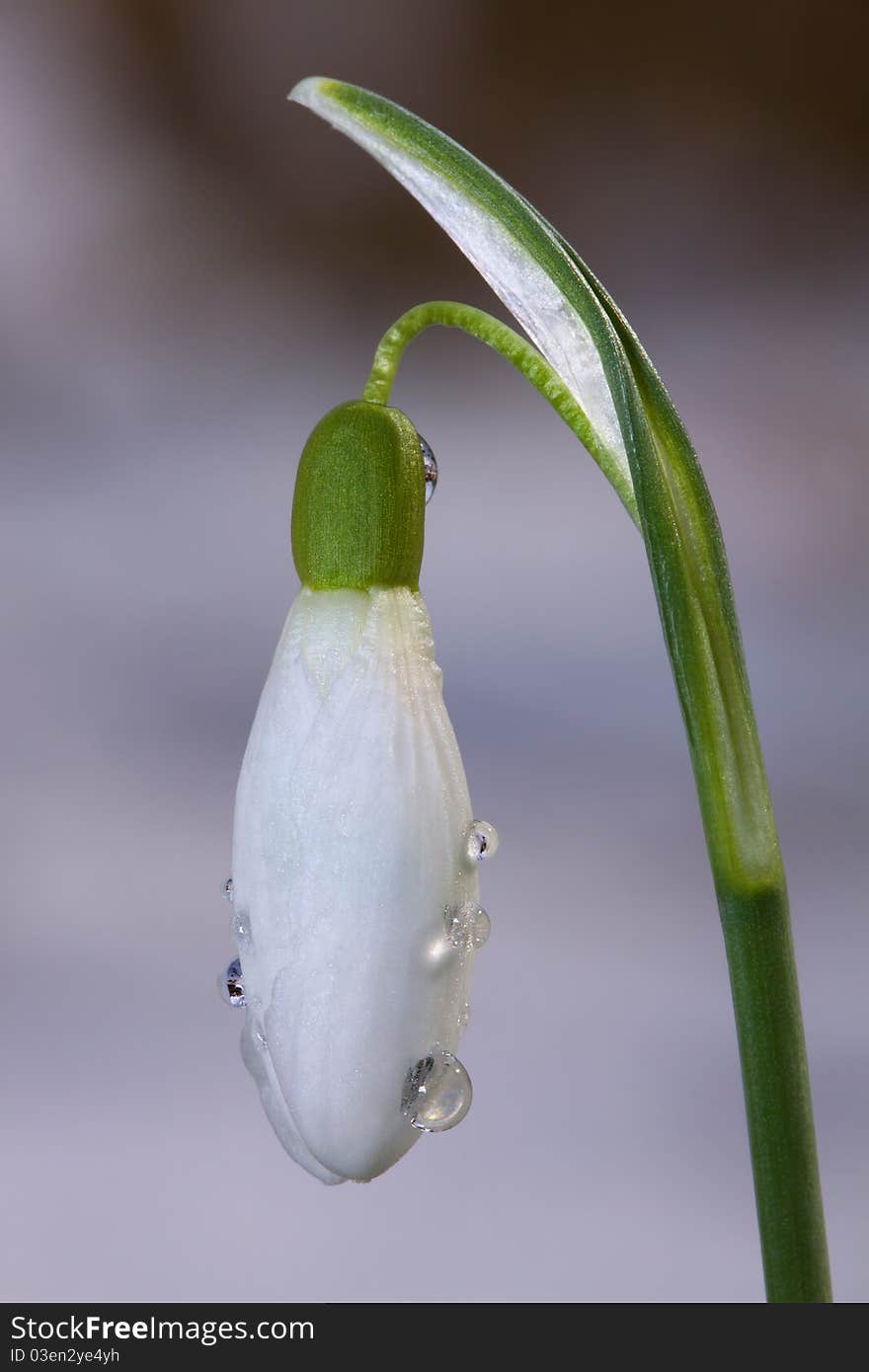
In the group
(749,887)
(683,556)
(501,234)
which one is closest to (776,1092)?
(749,887)

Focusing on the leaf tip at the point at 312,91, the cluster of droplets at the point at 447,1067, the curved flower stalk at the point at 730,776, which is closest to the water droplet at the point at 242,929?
the cluster of droplets at the point at 447,1067

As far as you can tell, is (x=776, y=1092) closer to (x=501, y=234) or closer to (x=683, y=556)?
(x=683, y=556)

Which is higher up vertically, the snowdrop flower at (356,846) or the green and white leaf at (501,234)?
the green and white leaf at (501,234)

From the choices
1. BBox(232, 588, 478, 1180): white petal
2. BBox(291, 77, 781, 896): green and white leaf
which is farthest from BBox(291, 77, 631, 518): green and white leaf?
BBox(232, 588, 478, 1180): white petal

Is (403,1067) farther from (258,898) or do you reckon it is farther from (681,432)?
(681,432)

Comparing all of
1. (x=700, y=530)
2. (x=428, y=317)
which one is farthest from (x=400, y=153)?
(x=700, y=530)

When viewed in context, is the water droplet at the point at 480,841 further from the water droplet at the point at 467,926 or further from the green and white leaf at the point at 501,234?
the green and white leaf at the point at 501,234

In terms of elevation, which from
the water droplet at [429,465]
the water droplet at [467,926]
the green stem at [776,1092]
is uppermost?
the water droplet at [429,465]

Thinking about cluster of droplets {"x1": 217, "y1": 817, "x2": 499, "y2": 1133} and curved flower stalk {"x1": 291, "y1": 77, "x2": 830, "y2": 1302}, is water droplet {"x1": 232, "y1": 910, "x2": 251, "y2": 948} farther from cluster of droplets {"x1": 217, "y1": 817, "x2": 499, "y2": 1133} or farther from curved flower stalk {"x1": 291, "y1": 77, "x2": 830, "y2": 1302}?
curved flower stalk {"x1": 291, "y1": 77, "x2": 830, "y2": 1302}
